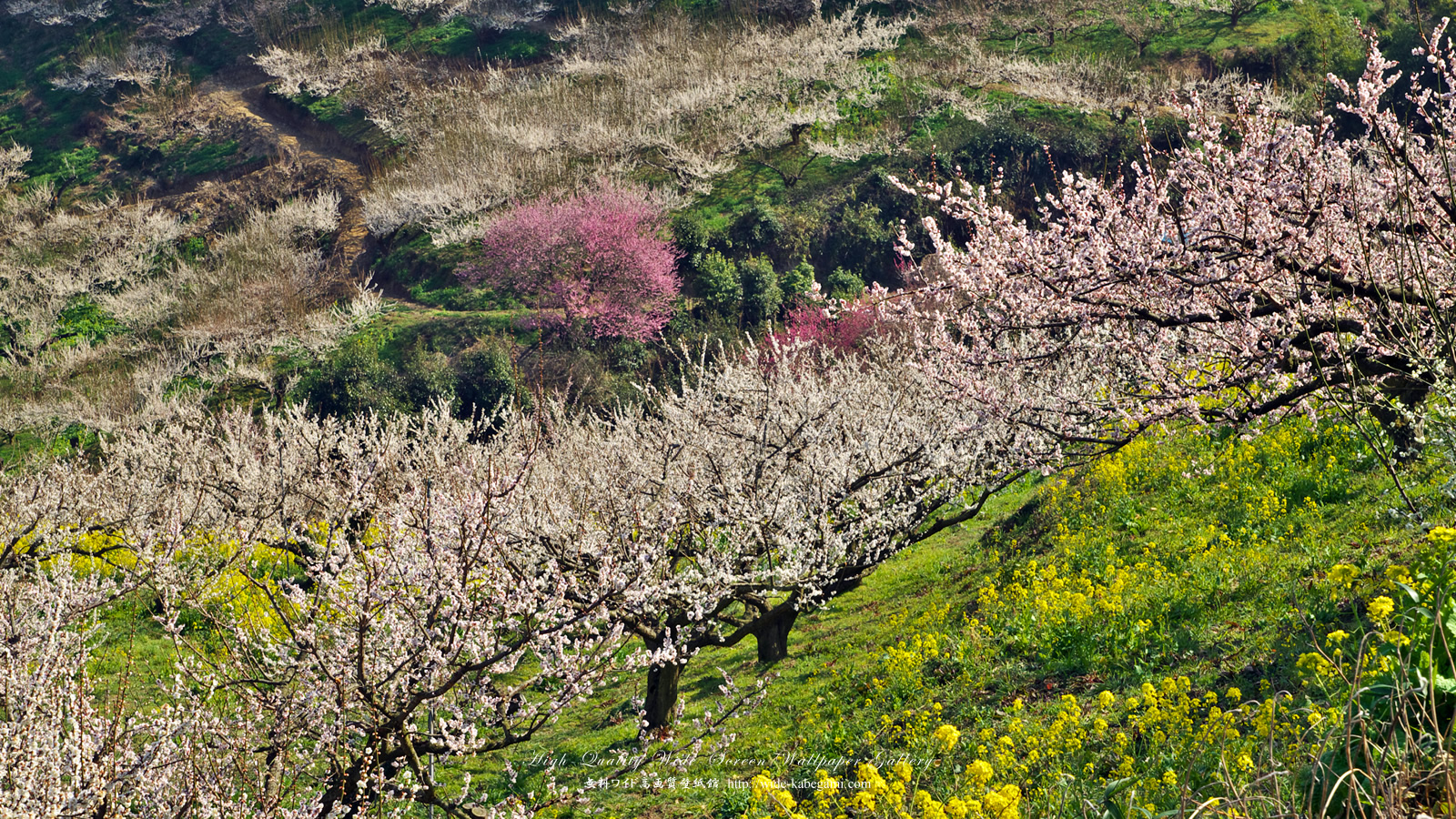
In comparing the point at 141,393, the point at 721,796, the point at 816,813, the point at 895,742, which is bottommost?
the point at 141,393

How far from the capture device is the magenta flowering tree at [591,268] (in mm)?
30953

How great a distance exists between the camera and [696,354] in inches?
1157

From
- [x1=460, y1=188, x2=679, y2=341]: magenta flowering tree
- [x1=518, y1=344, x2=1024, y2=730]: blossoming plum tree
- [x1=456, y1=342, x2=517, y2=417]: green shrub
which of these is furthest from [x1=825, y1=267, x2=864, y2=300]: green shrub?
[x1=518, y1=344, x2=1024, y2=730]: blossoming plum tree

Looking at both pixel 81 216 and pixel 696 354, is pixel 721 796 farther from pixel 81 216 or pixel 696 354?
pixel 81 216

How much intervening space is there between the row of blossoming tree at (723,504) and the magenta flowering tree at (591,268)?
61.6ft

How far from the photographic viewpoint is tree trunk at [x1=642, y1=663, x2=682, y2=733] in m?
10.2

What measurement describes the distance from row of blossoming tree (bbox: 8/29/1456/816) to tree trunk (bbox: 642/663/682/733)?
0.03 metres

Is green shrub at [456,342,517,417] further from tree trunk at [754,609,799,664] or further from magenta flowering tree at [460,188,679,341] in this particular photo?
tree trunk at [754,609,799,664]

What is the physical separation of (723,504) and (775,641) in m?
2.78

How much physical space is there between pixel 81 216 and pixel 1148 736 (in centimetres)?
5441

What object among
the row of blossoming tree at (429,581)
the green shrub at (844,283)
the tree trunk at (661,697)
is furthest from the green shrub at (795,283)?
the tree trunk at (661,697)

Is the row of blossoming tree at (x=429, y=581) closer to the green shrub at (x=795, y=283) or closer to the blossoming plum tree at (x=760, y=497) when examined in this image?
the blossoming plum tree at (x=760, y=497)

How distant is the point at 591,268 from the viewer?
3222 centimetres

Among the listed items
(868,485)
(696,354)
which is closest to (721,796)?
(868,485)
